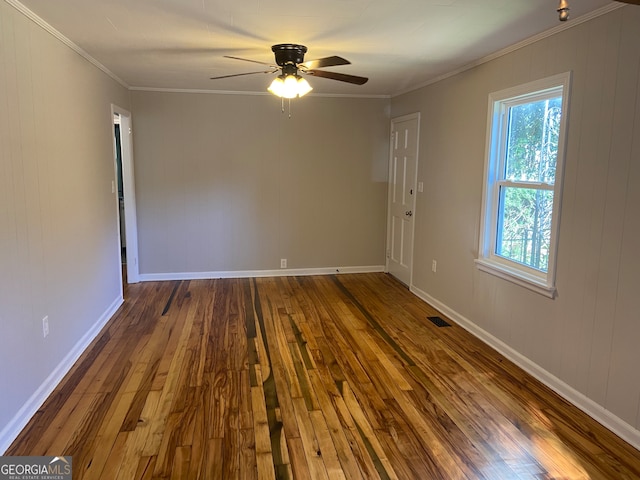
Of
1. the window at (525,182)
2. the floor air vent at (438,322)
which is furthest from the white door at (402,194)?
the window at (525,182)

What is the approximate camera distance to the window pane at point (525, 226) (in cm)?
320

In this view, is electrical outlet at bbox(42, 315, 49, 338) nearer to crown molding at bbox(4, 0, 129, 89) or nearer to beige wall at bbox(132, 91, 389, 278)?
crown molding at bbox(4, 0, 129, 89)

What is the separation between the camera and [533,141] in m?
3.32

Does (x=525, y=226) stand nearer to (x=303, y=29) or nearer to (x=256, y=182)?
(x=303, y=29)

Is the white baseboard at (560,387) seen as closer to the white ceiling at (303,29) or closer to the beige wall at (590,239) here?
the beige wall at (590,239)

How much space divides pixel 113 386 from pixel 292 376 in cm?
117

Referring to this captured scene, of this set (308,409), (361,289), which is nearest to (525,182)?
(308,409)

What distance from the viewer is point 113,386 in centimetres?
303

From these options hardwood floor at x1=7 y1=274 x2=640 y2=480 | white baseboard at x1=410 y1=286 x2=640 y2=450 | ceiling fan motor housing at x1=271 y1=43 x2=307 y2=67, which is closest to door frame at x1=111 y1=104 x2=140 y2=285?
hardwood floor at x1=7 y1=274 x2=640 y2=480

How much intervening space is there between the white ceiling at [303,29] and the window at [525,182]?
433 millimetres

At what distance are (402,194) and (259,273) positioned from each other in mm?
2058

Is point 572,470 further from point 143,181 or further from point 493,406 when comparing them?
point 143,181

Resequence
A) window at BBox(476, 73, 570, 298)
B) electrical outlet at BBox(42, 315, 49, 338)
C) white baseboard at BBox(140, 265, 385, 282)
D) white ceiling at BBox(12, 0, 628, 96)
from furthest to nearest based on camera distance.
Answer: white baseboard at BBox(140, 265, 385, 282)
window at BBox(476, 73, 570, 298)
electrical outlet at BBox(42, 315, 49, 338)
white ceiling at BBox(12, 0, 628, 96)

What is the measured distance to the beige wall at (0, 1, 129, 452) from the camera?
241 cm
